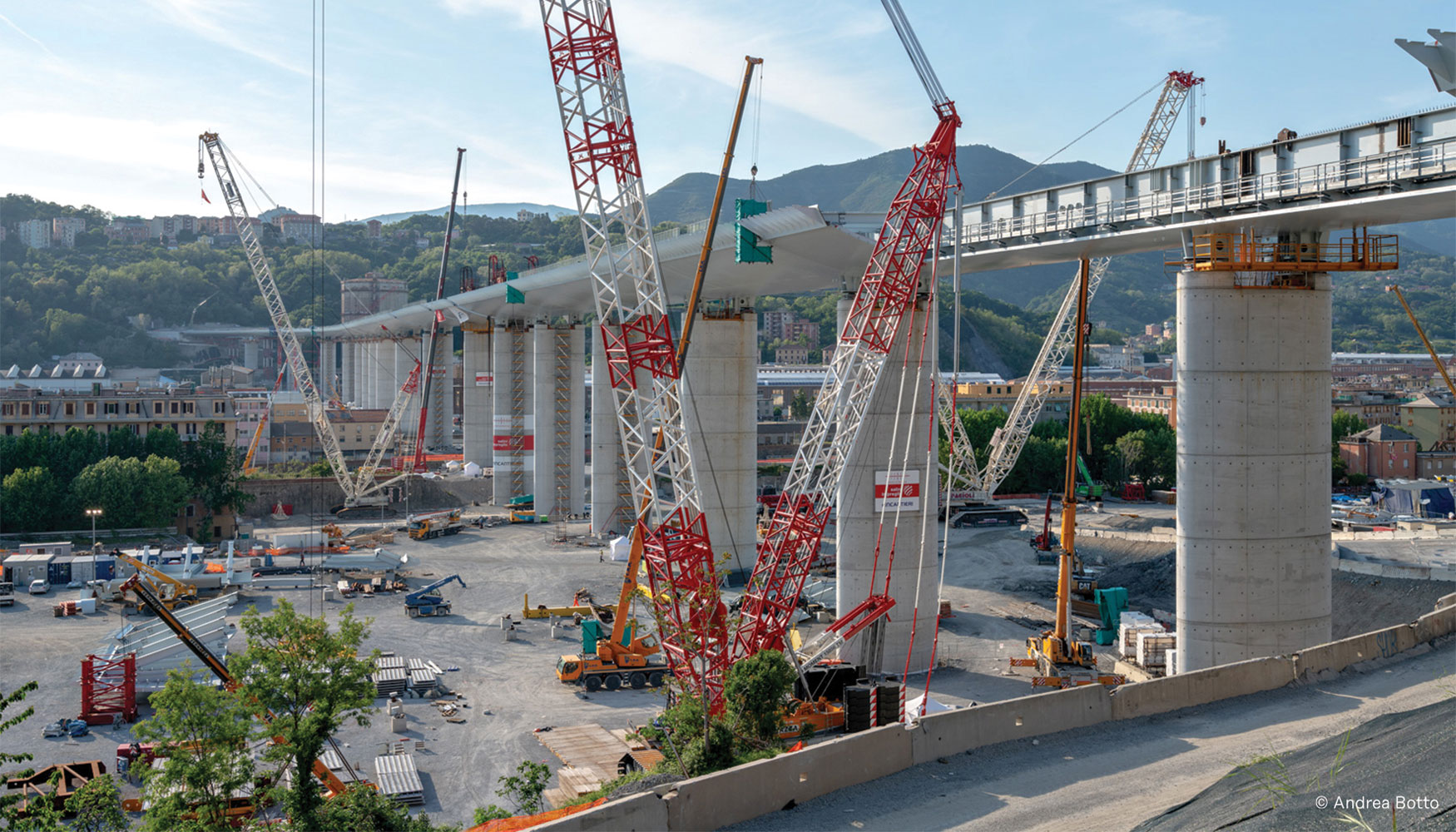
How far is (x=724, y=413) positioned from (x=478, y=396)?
51.4 m

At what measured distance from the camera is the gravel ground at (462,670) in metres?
31.9

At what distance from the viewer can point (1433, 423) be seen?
386ft

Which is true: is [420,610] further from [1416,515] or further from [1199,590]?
[1416,515]

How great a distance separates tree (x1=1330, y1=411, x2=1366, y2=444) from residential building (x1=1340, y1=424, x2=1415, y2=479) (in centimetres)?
200

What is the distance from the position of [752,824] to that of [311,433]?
123431mm

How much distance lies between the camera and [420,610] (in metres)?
52.0

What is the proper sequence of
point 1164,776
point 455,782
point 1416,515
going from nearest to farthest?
point 1164,776 → point 455,782 → point 1416,515

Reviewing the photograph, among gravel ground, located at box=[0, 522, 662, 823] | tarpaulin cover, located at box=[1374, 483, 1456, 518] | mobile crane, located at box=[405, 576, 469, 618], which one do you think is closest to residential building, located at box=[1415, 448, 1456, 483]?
tarpaulin cover, located at box=[1374, 483, 1456, 518]

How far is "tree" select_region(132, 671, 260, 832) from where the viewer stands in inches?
844

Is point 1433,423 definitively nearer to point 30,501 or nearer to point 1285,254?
point 1285,254

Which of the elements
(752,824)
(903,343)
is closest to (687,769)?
(752,824)

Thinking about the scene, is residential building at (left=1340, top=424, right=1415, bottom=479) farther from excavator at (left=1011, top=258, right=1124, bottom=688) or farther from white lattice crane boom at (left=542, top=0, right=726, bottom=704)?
white lattice crane boom at (left=542, top=0, right=726, bottom=704)

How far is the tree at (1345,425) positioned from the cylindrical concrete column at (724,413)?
67836 mm

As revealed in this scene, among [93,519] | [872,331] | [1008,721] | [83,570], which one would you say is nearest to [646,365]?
[872,331]
